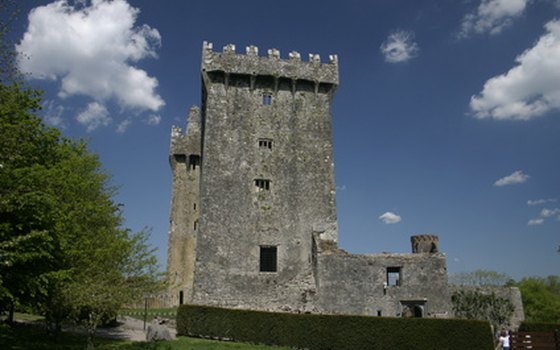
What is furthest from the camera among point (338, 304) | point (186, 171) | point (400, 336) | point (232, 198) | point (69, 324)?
point (186, 171)

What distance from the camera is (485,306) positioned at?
29.0m

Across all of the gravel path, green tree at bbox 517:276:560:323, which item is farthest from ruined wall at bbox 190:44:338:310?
green tree at bbox 517:276:560:323

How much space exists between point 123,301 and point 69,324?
15.8m

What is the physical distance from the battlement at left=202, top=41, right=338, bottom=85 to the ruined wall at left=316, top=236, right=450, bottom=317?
1176cm

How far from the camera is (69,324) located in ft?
102

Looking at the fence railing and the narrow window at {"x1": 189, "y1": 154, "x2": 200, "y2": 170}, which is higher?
the narrow window at {"x1": 189, "y1": 154, "x2": 200, "y2": 170}

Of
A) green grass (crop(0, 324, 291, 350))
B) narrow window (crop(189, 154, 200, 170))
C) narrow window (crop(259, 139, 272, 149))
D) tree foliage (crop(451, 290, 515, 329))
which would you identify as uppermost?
narrow window (crop(189, 154, 200, 170))

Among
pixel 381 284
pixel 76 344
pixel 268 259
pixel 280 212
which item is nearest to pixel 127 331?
pixel 76 344

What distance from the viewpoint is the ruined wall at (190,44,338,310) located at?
1065 inches

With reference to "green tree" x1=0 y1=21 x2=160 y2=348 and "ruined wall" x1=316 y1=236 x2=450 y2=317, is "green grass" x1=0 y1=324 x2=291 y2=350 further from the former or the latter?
"ruined wall" x1=316 y1=236 x2=450 y2=317

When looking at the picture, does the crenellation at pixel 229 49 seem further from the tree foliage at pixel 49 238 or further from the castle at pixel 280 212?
the tree foliage at pixel 49 238

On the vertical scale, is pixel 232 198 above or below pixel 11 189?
above

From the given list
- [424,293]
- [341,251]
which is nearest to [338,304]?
[341,251]

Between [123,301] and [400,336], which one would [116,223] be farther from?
[400,336]
